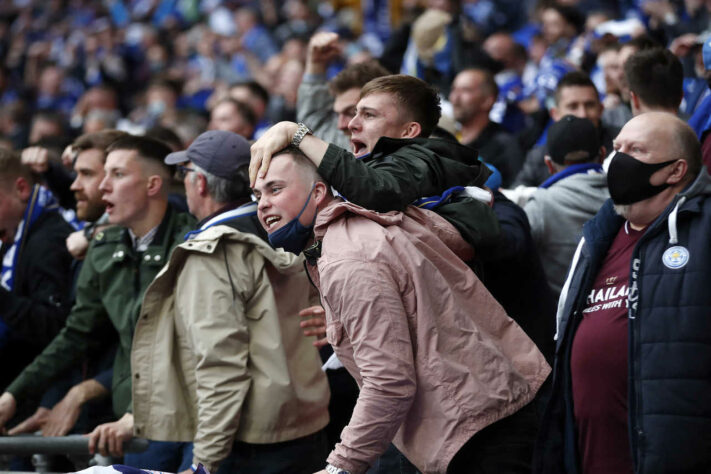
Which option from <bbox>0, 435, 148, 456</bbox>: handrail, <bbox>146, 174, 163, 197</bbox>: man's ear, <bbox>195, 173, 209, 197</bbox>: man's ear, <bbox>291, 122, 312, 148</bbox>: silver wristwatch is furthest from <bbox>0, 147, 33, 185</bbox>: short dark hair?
<bbox>291, 122, 312, 148</bbox>: silver wristwatch

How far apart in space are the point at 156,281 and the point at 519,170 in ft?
10.9

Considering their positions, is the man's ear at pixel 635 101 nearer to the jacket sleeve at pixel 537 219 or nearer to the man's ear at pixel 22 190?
the jacket sleeve at pixel 537 219

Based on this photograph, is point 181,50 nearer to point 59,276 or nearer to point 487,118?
point 487,118

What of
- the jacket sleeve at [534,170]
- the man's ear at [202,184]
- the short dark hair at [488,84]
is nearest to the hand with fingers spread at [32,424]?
the man's ear at [202,184]

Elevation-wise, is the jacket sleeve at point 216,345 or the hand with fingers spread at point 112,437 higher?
the jacket sleeve at point 216,345

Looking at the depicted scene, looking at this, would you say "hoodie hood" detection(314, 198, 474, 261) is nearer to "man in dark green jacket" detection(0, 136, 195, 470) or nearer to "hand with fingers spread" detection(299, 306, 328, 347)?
"hand with fingers spread" detection(299, 306, 328, 347)

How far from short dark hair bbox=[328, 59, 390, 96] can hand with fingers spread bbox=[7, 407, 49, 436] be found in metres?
2.47

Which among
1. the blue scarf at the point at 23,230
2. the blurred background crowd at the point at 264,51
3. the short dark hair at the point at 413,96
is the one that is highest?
the blurred background crowd at the point at 264,51

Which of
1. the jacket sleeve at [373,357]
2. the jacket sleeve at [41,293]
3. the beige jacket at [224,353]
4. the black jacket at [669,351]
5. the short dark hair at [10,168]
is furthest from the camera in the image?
the short dark hair at [10,168]

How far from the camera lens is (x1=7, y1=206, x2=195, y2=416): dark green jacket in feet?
16.5

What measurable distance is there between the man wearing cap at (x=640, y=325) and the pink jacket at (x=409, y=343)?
0.51m

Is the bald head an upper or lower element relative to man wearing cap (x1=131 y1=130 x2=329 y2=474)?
upper

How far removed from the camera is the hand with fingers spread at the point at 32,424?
544 centimetres

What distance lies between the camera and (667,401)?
143 inches
